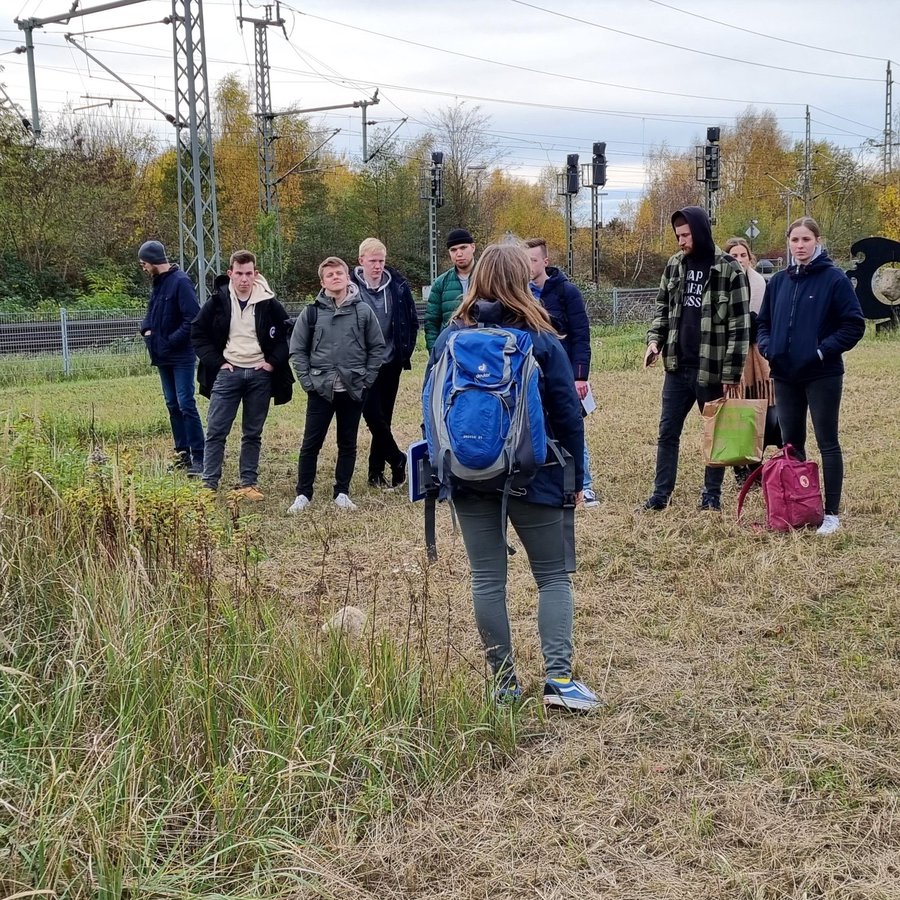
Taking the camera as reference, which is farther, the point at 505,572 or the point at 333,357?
the point at 333,357

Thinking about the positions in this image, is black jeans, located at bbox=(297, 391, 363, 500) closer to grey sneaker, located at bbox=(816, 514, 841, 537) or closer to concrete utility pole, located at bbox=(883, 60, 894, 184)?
grey sneaker, located at bbox=(816, 514, 841, 537)

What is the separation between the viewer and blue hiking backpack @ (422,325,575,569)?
11.8ft

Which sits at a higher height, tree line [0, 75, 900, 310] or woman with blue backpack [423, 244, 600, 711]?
tree line [0, 75, 900, 310]

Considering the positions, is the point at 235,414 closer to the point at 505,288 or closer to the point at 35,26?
the point at 505,288

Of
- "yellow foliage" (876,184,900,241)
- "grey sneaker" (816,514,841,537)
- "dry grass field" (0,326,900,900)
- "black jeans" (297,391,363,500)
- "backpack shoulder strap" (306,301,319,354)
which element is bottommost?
"dry grass field" (0,326,900,900)

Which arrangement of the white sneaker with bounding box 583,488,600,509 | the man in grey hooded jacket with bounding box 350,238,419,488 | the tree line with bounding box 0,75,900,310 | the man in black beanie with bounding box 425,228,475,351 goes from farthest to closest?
the tree line with bounding box 0,75,900,310
the man in grey hooded jacket with bounding box 350,238,419,488
the white sneaker with bounding box 583,488,600,509
the man in black beanie with bounding box 425,228,475,351

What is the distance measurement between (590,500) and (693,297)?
1591mm

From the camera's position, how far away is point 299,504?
24.9 feet

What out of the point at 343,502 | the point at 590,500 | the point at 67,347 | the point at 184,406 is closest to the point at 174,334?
the point at 184,406

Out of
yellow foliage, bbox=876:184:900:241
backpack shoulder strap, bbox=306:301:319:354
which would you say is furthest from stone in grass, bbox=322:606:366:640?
yellow foliage, bbox=876:184:900:241

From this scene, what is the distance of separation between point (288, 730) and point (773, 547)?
3651 millimetres

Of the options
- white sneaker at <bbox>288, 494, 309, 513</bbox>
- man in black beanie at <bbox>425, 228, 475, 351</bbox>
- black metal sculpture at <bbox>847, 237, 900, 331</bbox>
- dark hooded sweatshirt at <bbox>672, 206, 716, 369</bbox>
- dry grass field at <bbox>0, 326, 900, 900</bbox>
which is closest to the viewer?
dry grass field at <bbox>0, 326, 900, 900</bbox>

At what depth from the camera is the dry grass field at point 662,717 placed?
9.48ft

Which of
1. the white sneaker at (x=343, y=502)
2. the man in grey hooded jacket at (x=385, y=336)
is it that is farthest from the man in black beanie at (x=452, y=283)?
the white sneaker at (x=343, y=502)
